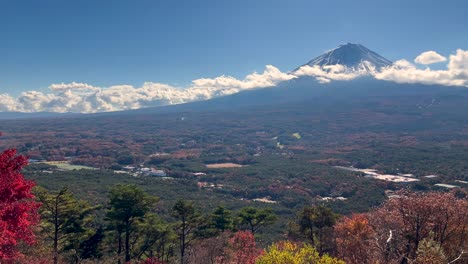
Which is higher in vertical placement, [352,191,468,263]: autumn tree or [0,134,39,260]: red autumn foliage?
[0,134,39,260]: red autumn foliage

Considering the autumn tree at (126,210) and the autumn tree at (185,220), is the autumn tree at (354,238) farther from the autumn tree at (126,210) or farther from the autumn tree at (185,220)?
the autumn tree at (126,210)

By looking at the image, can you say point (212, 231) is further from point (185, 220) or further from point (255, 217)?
point (255, 217)

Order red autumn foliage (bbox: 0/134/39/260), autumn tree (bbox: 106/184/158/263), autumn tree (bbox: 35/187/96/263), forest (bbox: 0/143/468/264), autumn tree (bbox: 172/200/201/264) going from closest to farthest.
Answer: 1. red autumn foliage (bbox: 0/134/39/260)
2. forest (bbox: 0/143/468/264)
3. autumn tree (bbox: 35/187/96/263)
4. autumn tree (bbox: 106/184/158/263)
5. autumn tree (bbox: 172/200/201/264)

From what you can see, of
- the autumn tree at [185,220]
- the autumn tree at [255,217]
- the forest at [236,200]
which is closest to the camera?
the forest at [236,200]

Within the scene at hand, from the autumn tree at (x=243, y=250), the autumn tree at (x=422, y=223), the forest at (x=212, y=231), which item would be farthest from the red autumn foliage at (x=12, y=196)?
the autumn tree at (x=422, y=223)

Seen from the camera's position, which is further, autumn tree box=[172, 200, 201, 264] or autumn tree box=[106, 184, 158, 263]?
autumn tree box=[172, 200, 201, 264]

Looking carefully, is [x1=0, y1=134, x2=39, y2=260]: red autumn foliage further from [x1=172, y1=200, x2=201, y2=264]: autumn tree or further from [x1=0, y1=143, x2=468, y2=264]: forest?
[x1=172, y1=200, x2=201, y2=264]: autumn tree

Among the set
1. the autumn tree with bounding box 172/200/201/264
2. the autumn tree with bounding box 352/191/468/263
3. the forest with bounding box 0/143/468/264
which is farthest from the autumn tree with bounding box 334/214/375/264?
the autumn tree with bounding box 172/200/201/264

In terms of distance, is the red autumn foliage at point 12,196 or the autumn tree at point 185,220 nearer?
the red autumn foliage at point 12,196

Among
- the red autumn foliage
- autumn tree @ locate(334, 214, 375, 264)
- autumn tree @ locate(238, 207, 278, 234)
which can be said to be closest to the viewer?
the red autumn foliage

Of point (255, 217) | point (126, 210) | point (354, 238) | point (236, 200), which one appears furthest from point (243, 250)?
point (236, 200)
